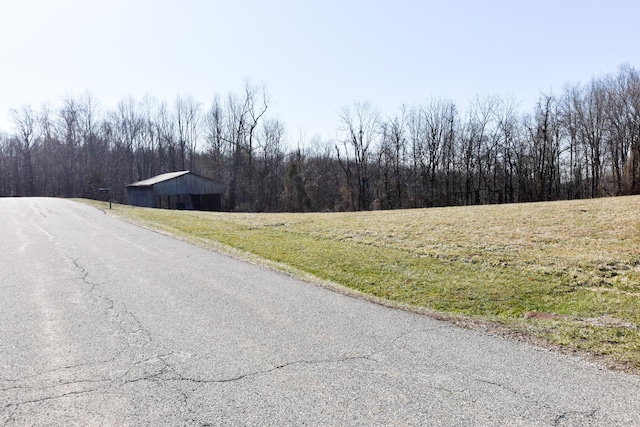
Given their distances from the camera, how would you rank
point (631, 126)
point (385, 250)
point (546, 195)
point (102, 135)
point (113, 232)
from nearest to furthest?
point (385, 250) → point (113, 232) → point (631, 126) → point (546, 195) → point (102, 135)

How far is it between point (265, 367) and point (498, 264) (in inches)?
264

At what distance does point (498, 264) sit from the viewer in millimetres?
8836

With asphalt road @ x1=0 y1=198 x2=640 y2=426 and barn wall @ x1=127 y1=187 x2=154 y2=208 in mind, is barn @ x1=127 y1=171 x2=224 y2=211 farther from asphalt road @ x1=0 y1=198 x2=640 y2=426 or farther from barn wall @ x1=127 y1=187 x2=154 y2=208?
asphalt road @ x1=0 y1=198 x2=640 y2=426

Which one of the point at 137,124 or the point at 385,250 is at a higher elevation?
the point at 137,124

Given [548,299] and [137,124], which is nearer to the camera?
[548,299]

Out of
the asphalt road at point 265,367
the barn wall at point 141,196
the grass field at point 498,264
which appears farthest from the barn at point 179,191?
the asphalt road at point 265,367

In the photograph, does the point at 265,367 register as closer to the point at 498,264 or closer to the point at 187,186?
the point at 498,264

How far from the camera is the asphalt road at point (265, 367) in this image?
300 cm

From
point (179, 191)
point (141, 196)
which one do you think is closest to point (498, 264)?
point (179, 191)

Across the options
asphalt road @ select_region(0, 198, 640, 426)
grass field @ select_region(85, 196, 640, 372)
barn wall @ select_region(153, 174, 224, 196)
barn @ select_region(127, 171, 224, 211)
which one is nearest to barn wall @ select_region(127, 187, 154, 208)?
barn @ select_region(127, 171, 224, 211)

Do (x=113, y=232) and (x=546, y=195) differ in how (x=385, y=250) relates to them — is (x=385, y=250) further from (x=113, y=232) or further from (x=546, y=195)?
(x=546, y=195)

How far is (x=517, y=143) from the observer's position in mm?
46688

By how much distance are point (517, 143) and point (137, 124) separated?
58422 millimetres

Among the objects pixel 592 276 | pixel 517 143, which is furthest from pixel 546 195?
pixel 592 276
